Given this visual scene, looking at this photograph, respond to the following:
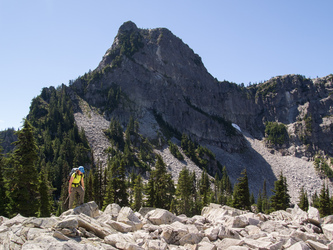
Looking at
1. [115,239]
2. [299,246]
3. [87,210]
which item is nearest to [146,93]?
[87,210]

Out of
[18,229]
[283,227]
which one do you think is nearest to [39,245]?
[18,229]

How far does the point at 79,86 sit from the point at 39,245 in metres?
175

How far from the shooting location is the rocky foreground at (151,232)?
14143 millimetres

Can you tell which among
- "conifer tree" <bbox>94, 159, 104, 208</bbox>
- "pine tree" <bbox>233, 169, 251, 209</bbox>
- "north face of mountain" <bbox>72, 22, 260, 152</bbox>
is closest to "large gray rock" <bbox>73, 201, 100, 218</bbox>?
"conifer tree" <bbox>94, 159, 104, 208</bbox>

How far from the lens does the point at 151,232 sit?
61.6ft

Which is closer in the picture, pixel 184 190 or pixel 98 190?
pixel 98 190

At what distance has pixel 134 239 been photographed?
16906 millimetres

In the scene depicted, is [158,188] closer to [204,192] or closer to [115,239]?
[204,192]

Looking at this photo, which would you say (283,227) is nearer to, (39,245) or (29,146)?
(39,245)

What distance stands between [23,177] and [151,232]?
1970 centimetres

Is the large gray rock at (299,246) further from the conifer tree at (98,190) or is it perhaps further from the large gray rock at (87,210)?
the conifer tree at (98,190)

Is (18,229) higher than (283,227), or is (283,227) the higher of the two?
(18,229)

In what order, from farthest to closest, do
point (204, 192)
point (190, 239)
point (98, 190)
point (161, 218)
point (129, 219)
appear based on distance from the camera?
point (204, 192) < point (98, 190) < point (161, 218) < point (129, 219) < point (190, 239)

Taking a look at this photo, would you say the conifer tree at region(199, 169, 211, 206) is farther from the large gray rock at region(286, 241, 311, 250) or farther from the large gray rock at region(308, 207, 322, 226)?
the large gray rock at region(286, 241, 311, 250)
